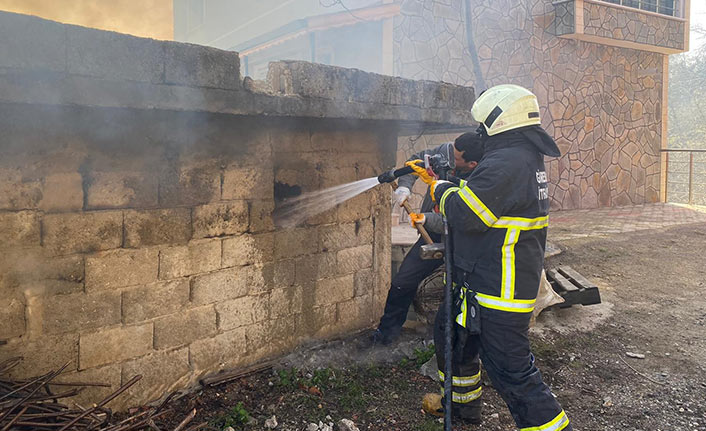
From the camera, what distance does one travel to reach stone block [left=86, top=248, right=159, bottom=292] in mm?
3328

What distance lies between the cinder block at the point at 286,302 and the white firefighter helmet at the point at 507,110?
212cm

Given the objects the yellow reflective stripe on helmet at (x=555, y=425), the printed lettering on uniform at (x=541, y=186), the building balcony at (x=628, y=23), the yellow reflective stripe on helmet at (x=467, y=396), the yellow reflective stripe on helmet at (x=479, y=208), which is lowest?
the yellow reflective stripe on helmet at (x=467, y=396)

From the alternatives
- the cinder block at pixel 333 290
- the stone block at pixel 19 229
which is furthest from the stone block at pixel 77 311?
the cinder block at pixel 333 290

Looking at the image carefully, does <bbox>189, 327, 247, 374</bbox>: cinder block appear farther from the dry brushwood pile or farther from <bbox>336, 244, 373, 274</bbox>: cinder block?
<bbox>336, 244, 373, 274</bbox>: cinder block

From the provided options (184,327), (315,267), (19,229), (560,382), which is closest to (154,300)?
(184,327)

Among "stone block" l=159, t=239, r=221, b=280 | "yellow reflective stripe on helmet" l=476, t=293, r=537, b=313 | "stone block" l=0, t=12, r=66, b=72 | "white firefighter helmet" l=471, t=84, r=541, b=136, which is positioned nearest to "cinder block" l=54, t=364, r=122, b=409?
"stone block" l=159, t=239, r=221, b=280

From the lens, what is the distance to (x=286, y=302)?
447 cm

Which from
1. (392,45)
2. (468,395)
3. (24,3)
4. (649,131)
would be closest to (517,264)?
(468,395)

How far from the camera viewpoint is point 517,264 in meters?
3.23

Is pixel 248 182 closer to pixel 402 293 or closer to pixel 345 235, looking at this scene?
pixel 345 235

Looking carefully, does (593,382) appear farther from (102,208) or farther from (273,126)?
(102,208)

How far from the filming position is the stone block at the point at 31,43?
245cm

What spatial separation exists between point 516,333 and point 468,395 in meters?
0.81

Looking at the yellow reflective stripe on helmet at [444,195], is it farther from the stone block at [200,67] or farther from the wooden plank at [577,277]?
the wooden plank at [577,277]
